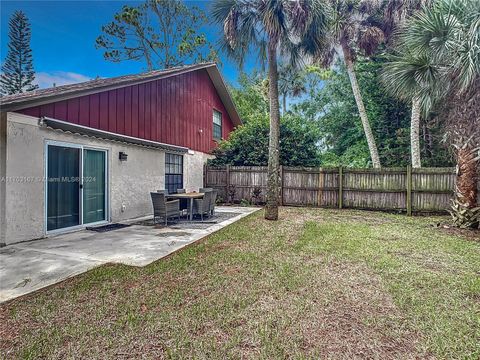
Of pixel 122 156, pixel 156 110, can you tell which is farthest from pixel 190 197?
pixel 156 110

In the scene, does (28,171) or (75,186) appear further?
(75,186)

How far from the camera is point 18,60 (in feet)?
75.7

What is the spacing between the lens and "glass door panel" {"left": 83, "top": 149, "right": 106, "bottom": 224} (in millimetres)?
6887

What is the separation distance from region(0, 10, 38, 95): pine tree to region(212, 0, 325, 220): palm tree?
22042mm

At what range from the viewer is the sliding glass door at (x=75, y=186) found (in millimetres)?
6031

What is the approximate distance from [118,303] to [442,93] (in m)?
8.62

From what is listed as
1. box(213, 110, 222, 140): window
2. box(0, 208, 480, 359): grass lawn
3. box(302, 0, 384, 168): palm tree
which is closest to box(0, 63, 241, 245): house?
box(213, 110, 222, 140): window

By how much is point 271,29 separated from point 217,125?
27.4 feet

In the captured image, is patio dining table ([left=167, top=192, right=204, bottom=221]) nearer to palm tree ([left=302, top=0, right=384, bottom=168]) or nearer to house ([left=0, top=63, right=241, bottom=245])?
house ([left=0, top=63, right=241, bottom=245])

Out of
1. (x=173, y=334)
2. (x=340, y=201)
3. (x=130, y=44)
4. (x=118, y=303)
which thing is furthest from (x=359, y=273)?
(x=130, y=44)

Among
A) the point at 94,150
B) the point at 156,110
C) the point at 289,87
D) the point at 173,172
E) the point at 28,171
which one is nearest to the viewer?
the point at 28,171

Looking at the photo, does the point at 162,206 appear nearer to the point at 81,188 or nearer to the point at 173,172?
the point at 81,188

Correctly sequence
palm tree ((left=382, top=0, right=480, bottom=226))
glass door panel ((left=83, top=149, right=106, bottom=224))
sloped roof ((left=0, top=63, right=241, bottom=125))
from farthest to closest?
1. glass door panel ((left=83, top=149, right=106, bottom=224))
2. palm tree ((left=382, top=0, right=480, bottom=226))
3. sloped roof ((left=0, top=63, right=241, bottom=125))

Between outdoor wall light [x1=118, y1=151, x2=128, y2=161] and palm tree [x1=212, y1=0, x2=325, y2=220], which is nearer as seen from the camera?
palm tree [x1=212, y1=0, x2=325, y2=220]
